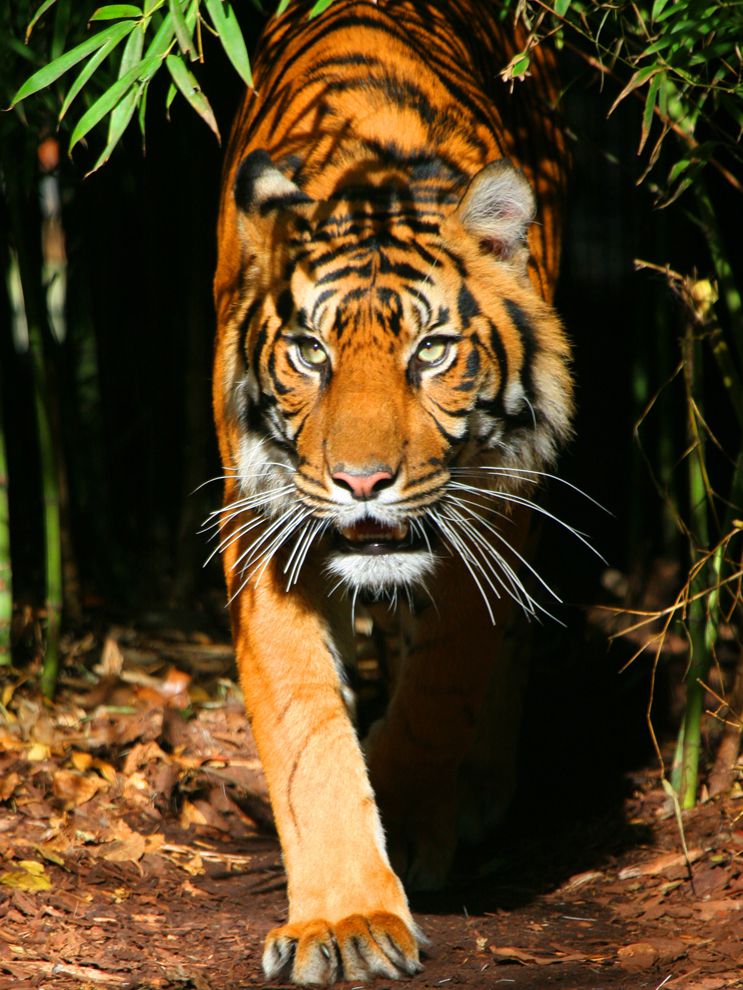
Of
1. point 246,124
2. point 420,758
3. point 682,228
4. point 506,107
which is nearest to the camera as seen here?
point 420,758

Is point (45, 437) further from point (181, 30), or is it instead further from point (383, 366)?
point (181, 30)

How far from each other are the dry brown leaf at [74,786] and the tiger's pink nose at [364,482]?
104 cm

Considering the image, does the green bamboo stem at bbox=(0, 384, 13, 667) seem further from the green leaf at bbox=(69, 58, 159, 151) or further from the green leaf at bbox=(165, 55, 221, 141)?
the green leaf at bbox=(165, 55, 221, 141)

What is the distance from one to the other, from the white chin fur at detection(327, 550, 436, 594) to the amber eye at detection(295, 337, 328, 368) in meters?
0.32

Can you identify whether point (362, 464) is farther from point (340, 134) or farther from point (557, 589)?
point (557, 589)

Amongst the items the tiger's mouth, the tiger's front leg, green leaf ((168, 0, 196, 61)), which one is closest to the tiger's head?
the tiger's mouth

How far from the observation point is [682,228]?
3.86 meters

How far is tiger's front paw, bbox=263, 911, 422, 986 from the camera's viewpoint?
78.4 inches

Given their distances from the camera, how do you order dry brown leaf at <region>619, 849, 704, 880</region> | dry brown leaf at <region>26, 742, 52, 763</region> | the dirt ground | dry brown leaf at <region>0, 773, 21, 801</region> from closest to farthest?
the dirt ground, dry brown leaf at <region>619, 849, 704, 880</region>, dry brown leaf at <region>0, 773, 21, 801</region>, dry brown leaf at <region>26, 742, 52, 763</region>

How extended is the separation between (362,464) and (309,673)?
391 mm

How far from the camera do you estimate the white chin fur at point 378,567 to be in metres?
2.26

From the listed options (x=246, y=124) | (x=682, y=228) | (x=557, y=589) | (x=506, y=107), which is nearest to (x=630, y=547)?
(x=557, y=589)

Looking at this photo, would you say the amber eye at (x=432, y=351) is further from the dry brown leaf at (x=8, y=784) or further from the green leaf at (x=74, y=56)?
the dry brown leaf at (x=8, y=784)

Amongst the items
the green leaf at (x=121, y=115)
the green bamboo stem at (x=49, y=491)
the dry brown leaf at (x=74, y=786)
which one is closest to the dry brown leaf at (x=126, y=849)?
the dry brown leaf at (x=74, y=786)
